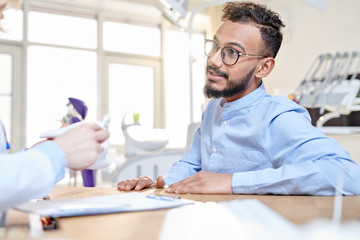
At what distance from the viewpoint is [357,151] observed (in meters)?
2.79

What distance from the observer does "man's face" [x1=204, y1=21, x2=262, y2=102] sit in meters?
1.16

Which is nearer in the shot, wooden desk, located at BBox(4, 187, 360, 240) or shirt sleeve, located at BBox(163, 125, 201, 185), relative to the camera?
wooden desk, located at BBox(4, 187, 360, 240)

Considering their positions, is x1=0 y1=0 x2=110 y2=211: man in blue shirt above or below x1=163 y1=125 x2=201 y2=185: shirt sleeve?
above

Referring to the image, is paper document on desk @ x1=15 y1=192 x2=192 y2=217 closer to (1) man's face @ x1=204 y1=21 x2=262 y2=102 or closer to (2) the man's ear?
(1) man's face @ x1=204 y1=21 x2=262 y2=102

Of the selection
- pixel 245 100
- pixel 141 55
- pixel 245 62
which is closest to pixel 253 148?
pixel 245 100

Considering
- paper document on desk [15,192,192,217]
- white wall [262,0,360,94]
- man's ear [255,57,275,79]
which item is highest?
white wall [262,0,360,94]

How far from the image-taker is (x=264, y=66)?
122 cm

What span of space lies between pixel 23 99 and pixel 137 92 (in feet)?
4.97

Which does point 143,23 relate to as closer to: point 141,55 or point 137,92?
point 141,55

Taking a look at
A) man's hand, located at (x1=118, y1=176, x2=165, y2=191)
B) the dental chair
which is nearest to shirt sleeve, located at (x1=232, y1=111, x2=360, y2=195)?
man's hand, located at (x1=118, y1=176, x2=165, y2=191)

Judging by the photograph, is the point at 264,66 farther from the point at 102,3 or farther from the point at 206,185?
the point at 102,3

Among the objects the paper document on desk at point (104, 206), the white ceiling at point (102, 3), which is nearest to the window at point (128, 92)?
the white ceiling at point (102, 3)

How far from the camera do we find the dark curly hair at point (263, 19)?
1.18 m

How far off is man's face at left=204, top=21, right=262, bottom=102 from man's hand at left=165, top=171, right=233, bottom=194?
351 mm
